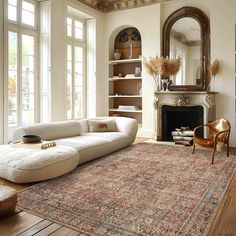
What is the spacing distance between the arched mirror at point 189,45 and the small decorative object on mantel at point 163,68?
0.50 ft

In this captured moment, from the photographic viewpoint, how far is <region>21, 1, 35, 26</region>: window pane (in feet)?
16.7

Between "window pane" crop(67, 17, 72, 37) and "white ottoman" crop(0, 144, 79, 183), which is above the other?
"window pane" crop(67, 17, 72, 37)

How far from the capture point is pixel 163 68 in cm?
596

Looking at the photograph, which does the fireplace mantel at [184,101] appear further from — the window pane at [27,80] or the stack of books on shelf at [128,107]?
the window pane at [27,80]

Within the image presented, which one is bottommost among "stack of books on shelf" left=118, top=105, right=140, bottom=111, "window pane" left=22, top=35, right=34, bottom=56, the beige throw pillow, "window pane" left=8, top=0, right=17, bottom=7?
the beige throw pillow

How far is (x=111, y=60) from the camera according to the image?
23.4ft

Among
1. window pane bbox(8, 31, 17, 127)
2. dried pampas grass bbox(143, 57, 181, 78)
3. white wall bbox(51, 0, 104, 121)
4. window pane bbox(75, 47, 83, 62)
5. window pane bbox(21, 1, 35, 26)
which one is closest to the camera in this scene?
window pane bbox(8, 31, 17, 127)

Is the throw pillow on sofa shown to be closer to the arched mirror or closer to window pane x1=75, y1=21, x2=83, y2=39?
the arched mirror

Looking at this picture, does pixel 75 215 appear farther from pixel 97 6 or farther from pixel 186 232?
pixel 97 6

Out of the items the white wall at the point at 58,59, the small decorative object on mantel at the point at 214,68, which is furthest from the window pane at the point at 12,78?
the small decorative object on mantel at the point at 214,68

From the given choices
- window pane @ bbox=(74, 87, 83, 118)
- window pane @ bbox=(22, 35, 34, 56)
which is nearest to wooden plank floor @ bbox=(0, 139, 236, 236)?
window pane @ bbox=(22, 35, 34, 56)

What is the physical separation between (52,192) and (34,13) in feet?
13.2

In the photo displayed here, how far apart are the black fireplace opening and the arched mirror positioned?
498 millimetres

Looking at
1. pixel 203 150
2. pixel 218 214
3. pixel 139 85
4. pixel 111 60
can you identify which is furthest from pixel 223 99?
pixel 218 214
